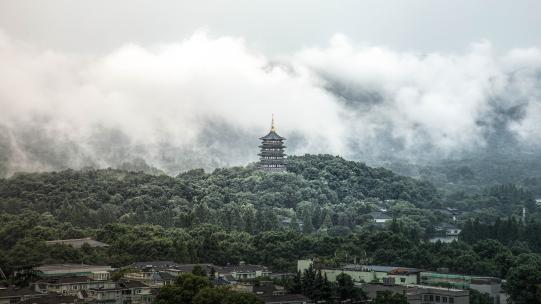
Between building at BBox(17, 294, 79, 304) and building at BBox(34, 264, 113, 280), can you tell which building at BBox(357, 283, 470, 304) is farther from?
building at BBox(17, 294, 79, 304)

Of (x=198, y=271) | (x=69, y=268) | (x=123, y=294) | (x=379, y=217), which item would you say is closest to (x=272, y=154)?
(x=379, y=217)

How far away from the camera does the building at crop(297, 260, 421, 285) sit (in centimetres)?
4121

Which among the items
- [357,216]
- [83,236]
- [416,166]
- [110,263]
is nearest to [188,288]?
[110,263]

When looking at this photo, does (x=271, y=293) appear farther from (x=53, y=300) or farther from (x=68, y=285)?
(x=53, y=300)

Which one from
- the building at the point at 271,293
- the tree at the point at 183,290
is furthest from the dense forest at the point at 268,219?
the tree at the point at 183,290

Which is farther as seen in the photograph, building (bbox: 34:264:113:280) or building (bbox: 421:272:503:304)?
building (bbox: 34:264:113:280)

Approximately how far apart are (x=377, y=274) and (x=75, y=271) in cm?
1023

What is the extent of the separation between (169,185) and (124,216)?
879 cm

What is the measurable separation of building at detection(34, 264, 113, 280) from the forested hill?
12384 mm

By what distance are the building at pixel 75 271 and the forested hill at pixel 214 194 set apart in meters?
12.4

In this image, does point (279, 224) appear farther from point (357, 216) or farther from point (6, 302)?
point (6, 302)

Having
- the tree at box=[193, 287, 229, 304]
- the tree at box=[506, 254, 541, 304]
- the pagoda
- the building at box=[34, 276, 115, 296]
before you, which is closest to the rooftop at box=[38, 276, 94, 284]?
the building at box=[34, 276, 115, 296]

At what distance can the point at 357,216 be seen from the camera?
2518 inches

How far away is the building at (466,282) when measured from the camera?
131 ft
